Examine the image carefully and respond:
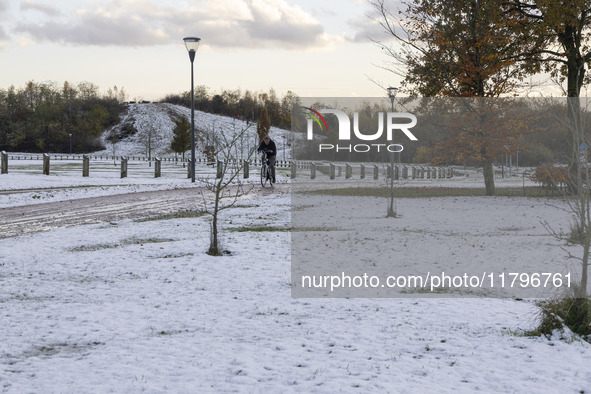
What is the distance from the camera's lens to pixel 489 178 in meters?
16.9

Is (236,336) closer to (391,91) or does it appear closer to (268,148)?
(391,91)

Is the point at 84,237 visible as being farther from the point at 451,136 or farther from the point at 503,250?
the point at 451,136

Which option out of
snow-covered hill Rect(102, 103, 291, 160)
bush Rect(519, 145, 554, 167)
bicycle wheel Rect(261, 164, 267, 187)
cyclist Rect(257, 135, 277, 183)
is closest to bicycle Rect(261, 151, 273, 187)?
bicycle wheel Rect(261, 164, 267, 187)

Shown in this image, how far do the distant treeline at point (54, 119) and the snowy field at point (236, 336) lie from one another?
4073 inches

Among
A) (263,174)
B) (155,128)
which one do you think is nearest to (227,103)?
(155,128)

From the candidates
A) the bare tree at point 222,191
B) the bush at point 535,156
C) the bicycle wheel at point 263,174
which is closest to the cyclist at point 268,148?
the bare tree at point 222,191

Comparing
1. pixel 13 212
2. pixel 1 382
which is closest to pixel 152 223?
pixel 13 212

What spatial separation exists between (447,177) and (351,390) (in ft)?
75.3

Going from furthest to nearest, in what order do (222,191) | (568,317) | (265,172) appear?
(265,172) < (222,191) < (568,317)

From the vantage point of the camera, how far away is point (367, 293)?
7.61 metres

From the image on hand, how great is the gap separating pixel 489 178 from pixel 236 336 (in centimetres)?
1298

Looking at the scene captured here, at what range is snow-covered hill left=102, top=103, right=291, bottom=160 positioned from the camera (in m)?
115

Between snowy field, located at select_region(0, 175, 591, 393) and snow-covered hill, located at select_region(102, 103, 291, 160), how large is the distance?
317ft

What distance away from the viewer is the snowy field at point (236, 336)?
4602 millimetres
